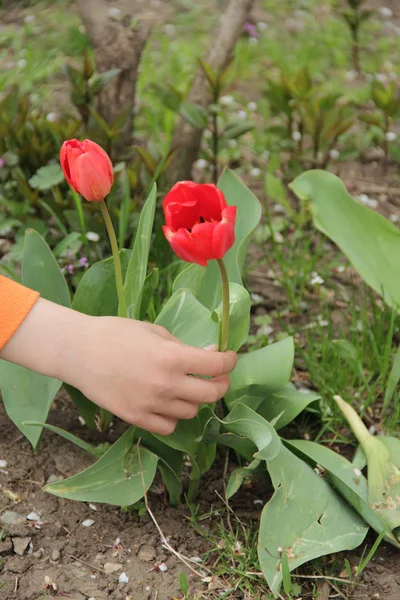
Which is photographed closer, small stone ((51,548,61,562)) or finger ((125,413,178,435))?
finger ((125,413,178,435))

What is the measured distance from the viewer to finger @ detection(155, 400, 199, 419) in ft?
4.06

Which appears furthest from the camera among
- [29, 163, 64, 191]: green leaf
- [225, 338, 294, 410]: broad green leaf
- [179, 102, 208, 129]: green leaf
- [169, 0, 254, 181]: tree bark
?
[169, 0, 254, 181]: tree bark

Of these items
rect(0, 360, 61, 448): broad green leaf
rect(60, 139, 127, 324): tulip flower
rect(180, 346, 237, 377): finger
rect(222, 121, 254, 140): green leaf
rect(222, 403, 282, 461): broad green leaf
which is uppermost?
rect(60, 139, 127, 324): tulip flower

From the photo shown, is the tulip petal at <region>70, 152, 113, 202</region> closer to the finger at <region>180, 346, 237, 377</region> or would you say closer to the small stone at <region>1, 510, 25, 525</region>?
the finger at <region>180, 346, 237, 377</region>

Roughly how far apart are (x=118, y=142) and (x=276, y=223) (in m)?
0.50

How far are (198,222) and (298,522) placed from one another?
0.56 m

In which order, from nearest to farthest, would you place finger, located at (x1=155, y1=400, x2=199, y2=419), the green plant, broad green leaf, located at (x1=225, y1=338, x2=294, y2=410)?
finger, located at (x1=155, y1=400, x2=199, y2=419) → broad green leaf, located at (x1=225, y1=338, x2=294, y2=410) → the green plant

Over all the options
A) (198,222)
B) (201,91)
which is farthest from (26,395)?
(201,91)

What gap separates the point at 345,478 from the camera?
147 centimetres

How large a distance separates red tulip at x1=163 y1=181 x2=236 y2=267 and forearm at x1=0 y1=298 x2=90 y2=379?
27 centimetres

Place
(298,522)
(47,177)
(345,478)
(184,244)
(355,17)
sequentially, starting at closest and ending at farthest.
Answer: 1. (184,244)
2. (298,522)
3. (345,478)
4. (47,177)
5. (355,17)

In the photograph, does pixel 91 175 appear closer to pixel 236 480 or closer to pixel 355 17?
pixel 236 480

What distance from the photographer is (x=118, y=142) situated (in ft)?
7.63

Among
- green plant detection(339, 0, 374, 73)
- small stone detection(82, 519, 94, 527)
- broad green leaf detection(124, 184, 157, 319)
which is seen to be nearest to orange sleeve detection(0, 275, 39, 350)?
broad green leaf detection(124, 184, 157, 319)
